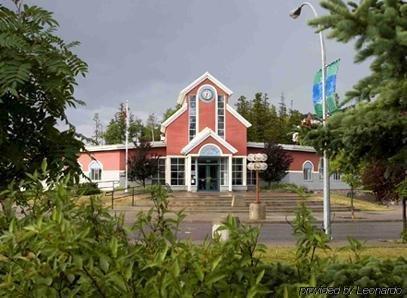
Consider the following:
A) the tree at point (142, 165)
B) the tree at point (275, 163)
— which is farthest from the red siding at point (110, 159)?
the tree at point (275, 163)

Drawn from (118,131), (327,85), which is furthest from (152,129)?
(327,85)

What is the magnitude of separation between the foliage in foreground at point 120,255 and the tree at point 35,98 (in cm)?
56

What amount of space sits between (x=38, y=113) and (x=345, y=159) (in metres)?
3.58

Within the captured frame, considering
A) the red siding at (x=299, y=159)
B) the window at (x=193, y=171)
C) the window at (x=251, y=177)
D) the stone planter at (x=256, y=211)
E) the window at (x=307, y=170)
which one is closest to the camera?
the stone planter at (x=256, y=211)

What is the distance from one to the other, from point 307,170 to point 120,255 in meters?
51.9

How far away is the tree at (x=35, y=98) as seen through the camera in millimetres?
3883

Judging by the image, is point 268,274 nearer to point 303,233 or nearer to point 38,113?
point 303,233

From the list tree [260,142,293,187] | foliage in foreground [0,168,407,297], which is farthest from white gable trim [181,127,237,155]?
foliage in foreground [0,168,407,297]

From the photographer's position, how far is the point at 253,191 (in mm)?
47094

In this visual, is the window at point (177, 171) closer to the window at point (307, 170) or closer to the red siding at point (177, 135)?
the red siding at point (177, 135)

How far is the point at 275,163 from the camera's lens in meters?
48.0

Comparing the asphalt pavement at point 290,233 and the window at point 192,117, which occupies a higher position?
the window at point 192,117

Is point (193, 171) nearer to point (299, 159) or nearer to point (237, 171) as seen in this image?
point (237, 171)

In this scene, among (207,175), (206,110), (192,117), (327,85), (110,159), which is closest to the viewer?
(327,85)
